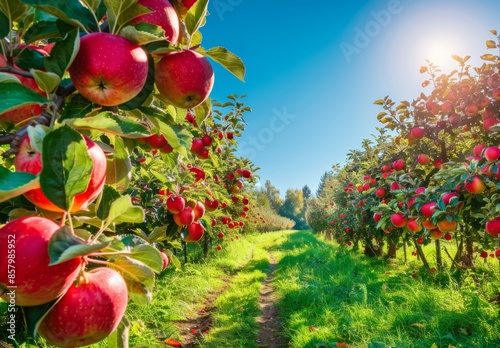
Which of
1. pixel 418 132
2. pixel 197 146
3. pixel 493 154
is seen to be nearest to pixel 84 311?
pixel 197 146

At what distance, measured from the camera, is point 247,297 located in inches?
258

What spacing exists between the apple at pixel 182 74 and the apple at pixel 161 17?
0.05 metres

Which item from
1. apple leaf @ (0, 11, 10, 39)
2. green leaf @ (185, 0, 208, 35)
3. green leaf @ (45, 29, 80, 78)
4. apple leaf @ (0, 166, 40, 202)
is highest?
green leaf @ (185, 0, 208, 35)

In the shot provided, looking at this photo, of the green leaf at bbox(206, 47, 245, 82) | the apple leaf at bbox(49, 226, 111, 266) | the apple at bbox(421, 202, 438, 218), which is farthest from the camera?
the apple at bbox(421, 202, 438, 218)

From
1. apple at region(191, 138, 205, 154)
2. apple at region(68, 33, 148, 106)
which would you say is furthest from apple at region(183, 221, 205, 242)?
apple at region(68, 33, 148, 106)

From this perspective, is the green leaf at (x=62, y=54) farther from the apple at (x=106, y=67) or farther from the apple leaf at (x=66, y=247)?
the apple leaf at (x=66, y=247)

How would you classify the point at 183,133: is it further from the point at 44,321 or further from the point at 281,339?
the point at 281,339

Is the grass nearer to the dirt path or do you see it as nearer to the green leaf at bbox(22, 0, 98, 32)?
the dirt path

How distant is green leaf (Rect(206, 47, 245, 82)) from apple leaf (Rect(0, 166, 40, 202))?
549 mm

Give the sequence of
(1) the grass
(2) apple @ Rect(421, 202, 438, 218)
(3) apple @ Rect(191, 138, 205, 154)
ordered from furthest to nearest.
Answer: (1) the grass < (2) apple @ Rect(421, 202, 438, 218) < (3) apple @ Rect(191, 138, 205, 154)

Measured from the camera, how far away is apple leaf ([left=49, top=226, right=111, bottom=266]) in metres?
0.43

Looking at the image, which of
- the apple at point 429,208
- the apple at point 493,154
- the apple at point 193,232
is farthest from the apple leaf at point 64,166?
the apple at point 429,208

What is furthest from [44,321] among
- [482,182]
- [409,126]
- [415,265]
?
[415,265]

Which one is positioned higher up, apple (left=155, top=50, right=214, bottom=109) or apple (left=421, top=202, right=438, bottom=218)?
apple (left=421, top=202, right=438, bottom=218)
